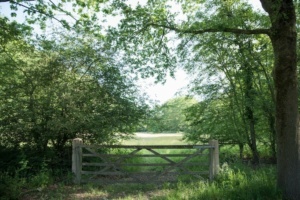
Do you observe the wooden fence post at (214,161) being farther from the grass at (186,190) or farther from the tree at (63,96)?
the tree at (63,96)

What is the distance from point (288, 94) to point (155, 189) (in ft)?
13.7

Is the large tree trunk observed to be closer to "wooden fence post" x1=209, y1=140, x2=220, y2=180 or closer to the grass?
the grass

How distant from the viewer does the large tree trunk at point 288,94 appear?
19.6 ft

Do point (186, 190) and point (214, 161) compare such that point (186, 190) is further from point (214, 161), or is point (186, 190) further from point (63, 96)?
point (63, 96)

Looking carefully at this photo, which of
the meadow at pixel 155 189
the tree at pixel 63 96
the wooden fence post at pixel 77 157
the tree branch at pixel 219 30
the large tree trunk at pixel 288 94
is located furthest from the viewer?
the tree at pixel 63 96

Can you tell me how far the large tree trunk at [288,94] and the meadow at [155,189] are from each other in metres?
0.43

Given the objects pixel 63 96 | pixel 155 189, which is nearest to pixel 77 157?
pixel 63 96

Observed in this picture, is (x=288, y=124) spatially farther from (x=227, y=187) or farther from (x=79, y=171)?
(x=79, y=171)

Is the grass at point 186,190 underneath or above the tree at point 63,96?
underneath

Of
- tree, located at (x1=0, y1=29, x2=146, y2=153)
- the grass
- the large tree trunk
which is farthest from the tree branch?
the grass

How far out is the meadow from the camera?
607cm

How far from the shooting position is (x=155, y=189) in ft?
25.5

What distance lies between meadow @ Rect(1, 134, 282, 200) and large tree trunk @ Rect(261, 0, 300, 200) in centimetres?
43

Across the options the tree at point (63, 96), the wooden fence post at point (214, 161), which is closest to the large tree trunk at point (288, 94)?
the wooden fence post at point (214, 161)
